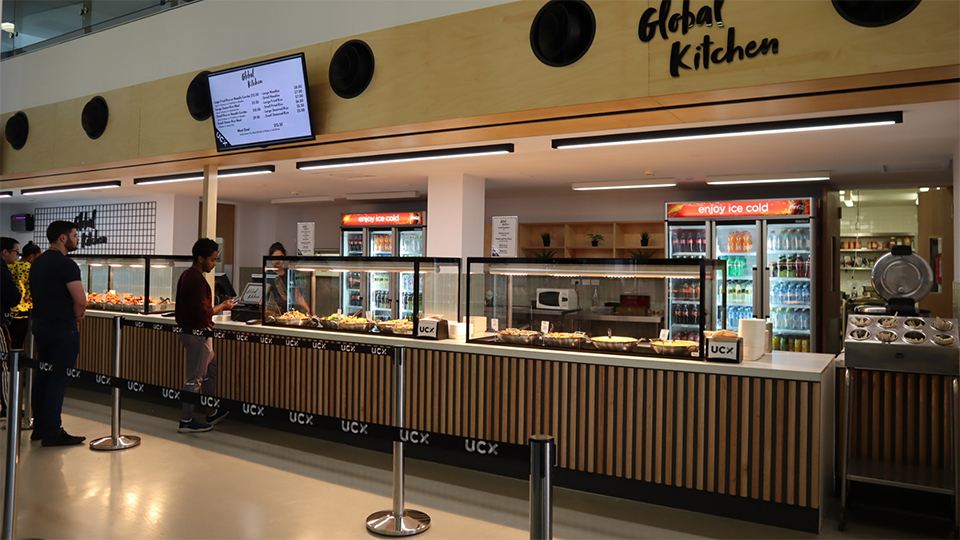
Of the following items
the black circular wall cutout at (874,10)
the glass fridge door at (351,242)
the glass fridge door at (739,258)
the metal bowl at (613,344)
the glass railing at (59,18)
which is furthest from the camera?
the glass fridge door at (351,242)

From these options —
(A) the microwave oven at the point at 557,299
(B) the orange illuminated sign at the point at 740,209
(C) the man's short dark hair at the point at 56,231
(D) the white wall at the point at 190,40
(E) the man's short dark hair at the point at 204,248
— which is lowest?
(A) the microwave oven at the point at 557,299

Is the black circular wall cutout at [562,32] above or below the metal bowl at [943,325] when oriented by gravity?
above

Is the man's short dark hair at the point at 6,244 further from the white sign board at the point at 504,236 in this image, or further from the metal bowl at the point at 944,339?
the metal bowl at the point at 944,339

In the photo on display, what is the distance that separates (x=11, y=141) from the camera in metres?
7.71

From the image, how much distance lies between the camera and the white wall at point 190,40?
16.0 feet

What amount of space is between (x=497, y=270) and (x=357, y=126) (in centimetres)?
161

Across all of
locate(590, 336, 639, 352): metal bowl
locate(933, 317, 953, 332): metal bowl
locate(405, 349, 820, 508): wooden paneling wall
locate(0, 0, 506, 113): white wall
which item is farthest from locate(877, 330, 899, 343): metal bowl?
locate(0, 0, 506, 113): white wall

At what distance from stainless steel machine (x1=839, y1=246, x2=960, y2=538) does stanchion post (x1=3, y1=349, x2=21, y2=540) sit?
175 inches

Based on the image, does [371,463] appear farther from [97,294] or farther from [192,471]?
[97,294]

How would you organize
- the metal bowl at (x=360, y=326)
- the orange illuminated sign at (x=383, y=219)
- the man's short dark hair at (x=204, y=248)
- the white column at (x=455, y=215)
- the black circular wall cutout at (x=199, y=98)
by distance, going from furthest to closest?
the orange illuminated sign at (x=383, y=219)
the white column at (x=455, y=215)
the black circular wall cutout at (x=199, y=98)
the man's short dark hair at (x=204, y=248)
the metal bowl at (x=360, y=326)

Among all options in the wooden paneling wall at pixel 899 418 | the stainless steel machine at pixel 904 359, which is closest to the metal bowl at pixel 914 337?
the stainless steel machine at pixel 904 359

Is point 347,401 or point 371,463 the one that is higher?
point 347,401

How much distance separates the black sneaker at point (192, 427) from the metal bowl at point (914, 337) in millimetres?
5300

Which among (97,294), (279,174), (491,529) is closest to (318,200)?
(279,174)
